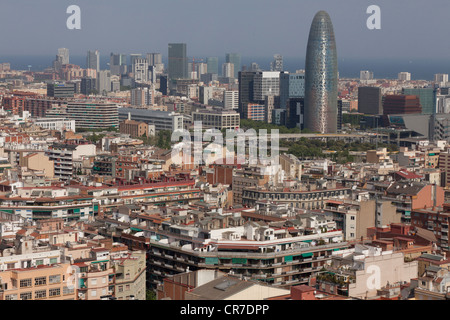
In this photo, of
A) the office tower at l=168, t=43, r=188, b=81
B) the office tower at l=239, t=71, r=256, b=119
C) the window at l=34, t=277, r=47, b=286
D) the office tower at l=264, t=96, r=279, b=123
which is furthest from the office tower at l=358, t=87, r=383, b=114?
the window at l=34, t=277, r=47, b=286

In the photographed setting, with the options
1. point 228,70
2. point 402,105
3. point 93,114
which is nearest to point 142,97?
point 93,114

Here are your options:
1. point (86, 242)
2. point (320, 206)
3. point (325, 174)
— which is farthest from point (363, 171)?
point (86, 242)

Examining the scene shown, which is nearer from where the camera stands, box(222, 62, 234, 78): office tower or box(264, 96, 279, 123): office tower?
box(264, 96, 279, 123): office tower

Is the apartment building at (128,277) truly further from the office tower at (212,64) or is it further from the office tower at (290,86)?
the office tower at (212,64)

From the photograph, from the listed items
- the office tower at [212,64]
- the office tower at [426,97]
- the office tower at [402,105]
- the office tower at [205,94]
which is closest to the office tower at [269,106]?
the office tower at [402,105]

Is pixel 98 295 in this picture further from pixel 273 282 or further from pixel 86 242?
pixel 273 282

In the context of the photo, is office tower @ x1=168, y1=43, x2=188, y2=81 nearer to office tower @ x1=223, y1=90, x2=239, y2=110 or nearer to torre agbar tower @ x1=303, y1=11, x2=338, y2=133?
office tower @ x1=223, y1=90, x2=239, y2=110
